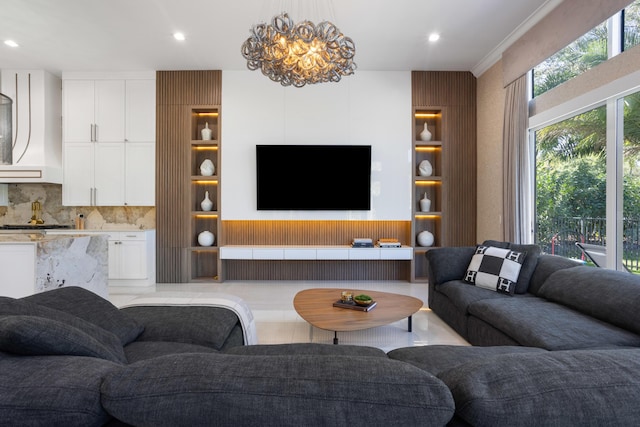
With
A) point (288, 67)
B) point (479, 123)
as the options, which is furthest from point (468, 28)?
point (288, 67)

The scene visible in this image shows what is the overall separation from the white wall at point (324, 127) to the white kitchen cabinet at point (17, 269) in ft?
7.29

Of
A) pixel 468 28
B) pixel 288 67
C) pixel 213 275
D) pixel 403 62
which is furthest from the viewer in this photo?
pixel 213 275

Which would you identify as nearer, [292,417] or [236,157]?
[292,417]

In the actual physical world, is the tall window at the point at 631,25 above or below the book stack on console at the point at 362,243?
above

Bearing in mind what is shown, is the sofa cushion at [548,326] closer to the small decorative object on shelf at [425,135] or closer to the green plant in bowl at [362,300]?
the green plant in bowl at [362,300]

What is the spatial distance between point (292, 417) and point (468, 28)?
432 cm

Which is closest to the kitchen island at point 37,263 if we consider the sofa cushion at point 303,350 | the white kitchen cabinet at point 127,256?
the white kitchen cabinet at point 127,256

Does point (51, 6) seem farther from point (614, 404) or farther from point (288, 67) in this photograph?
point (614, 404)

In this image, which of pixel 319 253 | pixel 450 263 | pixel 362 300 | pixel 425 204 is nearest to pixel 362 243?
pixel 319 253

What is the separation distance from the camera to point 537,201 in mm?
3811

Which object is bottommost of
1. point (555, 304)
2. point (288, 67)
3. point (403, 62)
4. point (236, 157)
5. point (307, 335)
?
point (307, 335)

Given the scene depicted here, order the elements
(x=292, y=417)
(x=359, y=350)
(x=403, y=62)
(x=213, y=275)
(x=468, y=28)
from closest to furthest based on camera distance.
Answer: (x=292, y=417) < (x=359, y=350) < (x=468, y=28) < (x=403, y=62) < (x=213, y=275)

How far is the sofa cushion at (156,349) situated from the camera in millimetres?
1467

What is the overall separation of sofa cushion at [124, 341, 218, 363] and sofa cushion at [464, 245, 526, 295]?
2.34 meters
